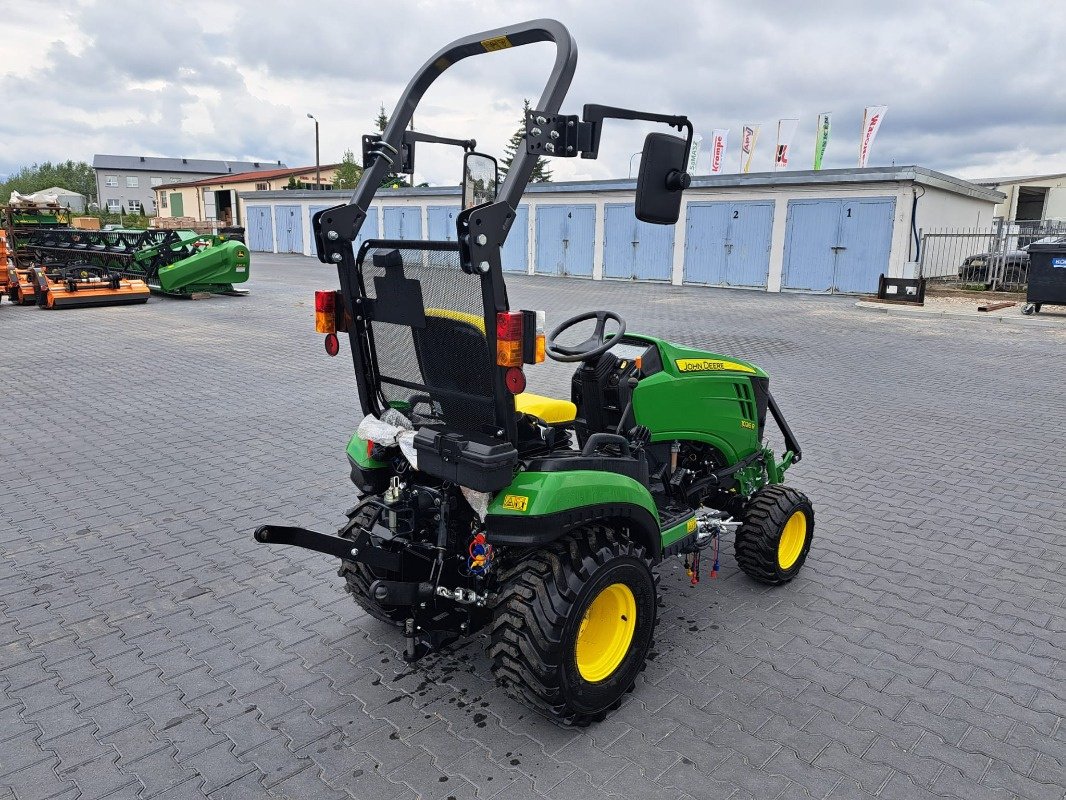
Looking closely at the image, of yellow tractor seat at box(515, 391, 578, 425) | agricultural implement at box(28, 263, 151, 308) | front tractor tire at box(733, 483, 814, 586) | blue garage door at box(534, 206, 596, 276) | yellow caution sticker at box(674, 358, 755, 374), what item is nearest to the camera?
yellow tractor seat at box(515, 391, 578, 425)

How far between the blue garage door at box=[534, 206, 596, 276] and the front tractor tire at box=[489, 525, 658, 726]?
71.5ft

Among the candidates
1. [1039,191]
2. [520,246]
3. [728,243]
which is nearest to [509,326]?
[728,243]

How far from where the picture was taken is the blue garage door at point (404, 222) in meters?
28.7

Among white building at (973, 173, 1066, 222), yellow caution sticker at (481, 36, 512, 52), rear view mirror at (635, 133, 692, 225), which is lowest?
rear view mirror at (635, 133, 692, 225)

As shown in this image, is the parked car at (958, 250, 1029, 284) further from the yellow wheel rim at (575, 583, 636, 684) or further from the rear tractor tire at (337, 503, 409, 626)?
the rear tractor tire at (337, 503, 409, 626)

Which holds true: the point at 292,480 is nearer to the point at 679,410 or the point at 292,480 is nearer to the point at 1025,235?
the point at 679,410

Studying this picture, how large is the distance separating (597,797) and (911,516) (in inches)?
135

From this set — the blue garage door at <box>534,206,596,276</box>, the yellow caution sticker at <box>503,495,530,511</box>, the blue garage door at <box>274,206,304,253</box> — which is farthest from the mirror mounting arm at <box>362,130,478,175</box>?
the blue garage door at <box>274,206,304,253</box>

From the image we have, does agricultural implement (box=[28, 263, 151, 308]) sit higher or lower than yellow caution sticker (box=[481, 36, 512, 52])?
lower

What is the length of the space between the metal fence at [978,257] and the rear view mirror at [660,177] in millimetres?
18423

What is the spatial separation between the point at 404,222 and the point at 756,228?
14334 mm

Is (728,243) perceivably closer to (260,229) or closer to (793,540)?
(793,540)

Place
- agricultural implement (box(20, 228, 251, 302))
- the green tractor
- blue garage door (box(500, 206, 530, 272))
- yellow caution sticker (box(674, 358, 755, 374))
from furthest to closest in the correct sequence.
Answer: blue garage door (box(500, 206, 530, 272)) < agricultural implement (box(20, 228, 251, 302)) < yellow caution sticker (box(674, 358, 755, 374)) < the green tractor

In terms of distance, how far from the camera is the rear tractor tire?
3289mm
